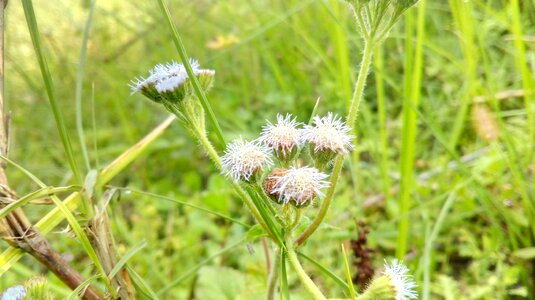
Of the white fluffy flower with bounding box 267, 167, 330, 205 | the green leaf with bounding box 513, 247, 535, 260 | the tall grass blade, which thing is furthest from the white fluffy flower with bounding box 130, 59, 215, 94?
the green leaf with bounding box 513, 247, 535, 260

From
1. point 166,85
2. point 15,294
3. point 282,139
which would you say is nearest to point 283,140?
point 282,139

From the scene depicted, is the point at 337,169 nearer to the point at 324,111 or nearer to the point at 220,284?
the point at 220,284

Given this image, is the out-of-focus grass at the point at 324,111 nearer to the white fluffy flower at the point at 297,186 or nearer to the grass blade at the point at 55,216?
the grass blade at the point at 55,216

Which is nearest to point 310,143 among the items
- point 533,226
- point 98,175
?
point 98,175

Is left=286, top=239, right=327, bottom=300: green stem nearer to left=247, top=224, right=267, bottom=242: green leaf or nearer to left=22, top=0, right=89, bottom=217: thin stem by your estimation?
left=247, top=224, right=267, bottom=242: green leaf

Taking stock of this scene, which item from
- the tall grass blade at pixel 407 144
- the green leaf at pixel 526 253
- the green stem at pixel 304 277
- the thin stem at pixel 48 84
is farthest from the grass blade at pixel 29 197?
the green leaf at pixel 526 253

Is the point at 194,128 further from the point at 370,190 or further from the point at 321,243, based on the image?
the point at 370,190
